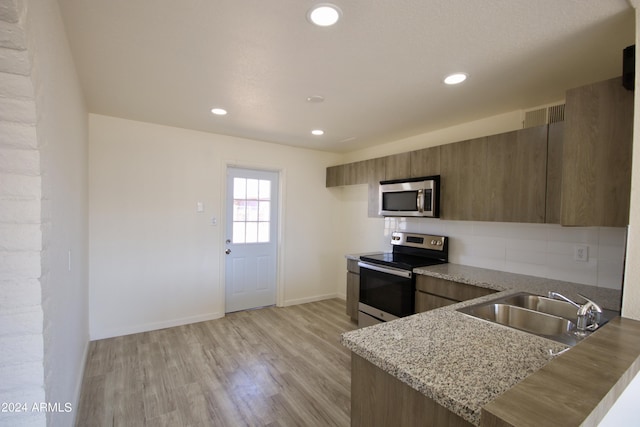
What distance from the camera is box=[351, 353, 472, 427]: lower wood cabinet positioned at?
894 millimetres

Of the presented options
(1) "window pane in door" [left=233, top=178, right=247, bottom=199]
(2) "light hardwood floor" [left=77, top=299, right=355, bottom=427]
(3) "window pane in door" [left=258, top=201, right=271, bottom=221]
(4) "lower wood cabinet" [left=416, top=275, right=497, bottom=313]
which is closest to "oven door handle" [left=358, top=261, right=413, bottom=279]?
(4) "lower wood cabinet" [left=416, top=275, right=497, bottom=313]

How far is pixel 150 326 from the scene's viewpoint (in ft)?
10.8

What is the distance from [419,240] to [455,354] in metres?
2.41

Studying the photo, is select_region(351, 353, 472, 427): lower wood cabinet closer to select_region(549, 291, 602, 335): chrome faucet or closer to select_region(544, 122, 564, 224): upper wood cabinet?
select_region(549, 291, 602, 335): chrome faucet

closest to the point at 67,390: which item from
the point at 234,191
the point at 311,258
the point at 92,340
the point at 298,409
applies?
the point at 298,409

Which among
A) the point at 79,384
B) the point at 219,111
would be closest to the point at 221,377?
the point at 79,384

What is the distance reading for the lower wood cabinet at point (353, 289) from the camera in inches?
138

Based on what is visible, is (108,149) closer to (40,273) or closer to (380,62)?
(40,273)

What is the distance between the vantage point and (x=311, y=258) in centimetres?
448

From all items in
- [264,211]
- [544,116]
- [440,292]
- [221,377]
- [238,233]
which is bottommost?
[221,377]

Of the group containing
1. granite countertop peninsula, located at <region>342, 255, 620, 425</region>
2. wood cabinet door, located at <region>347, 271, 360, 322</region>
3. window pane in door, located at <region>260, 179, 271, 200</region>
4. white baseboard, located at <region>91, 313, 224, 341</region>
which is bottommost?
white baseboard, located at <region>91, 313, 224, 341</region>

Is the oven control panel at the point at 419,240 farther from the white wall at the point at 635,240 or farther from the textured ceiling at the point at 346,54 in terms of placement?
the white wall at the point at 635,240

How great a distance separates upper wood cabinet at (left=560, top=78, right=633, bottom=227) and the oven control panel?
4.77 ft

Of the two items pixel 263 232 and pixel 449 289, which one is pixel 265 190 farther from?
pixel 449 289
